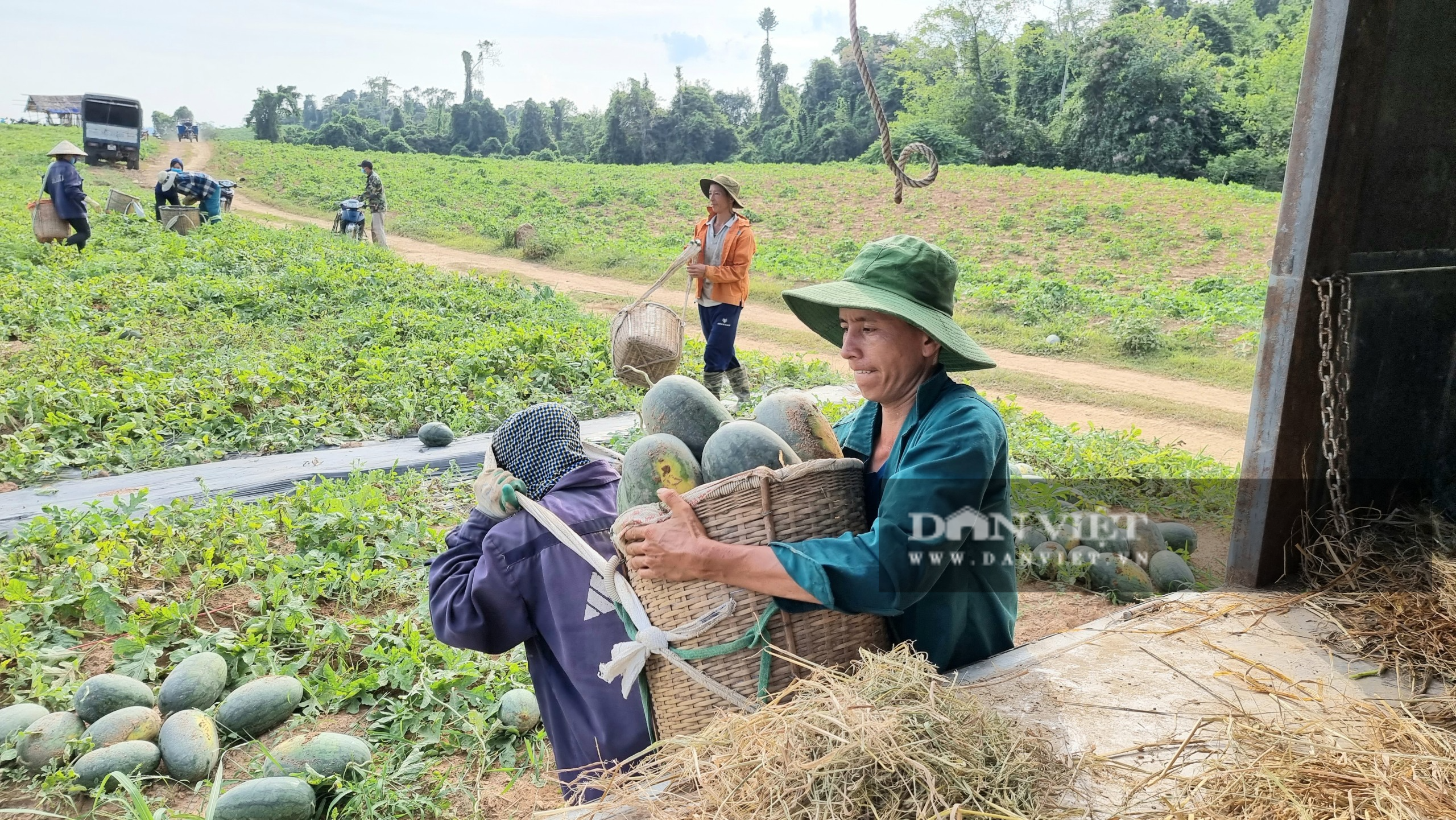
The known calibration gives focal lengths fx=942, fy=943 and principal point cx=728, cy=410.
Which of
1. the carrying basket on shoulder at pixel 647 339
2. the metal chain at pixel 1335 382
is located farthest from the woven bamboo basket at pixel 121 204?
the metal chain at pixel 1335 382

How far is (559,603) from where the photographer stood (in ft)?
7.65

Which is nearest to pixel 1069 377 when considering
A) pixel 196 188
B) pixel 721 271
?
pixel 721 271

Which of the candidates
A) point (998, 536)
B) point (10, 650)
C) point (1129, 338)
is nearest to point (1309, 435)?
point (998, 536)

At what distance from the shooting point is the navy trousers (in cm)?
806

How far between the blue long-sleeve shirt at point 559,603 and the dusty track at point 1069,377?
22.2 ft

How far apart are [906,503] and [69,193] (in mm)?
14674

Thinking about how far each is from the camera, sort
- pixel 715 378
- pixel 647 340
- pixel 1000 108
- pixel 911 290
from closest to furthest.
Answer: pixel 911 290 < pixel 647 340 < pixel 715 378 < pixel 1000 108

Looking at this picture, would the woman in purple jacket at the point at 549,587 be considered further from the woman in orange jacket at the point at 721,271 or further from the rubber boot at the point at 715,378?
the rubber boot at the point at 715,378

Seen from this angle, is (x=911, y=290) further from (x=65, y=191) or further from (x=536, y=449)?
(x=65, y=191)

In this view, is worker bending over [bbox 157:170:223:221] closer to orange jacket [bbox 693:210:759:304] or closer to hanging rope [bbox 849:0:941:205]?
orange jacket [bbox 693:210:759:304]

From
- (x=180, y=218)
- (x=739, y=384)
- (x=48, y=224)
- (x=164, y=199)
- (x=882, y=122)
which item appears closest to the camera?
(x=882, y=122)

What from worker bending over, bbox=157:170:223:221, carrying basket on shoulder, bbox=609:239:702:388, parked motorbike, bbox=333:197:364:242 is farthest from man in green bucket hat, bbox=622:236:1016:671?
parked motorbike, bbox=333:197:364:242

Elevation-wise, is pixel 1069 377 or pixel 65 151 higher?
pixel 65 151

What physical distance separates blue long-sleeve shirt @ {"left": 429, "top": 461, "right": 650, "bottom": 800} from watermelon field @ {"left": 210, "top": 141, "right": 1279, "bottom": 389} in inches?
403
